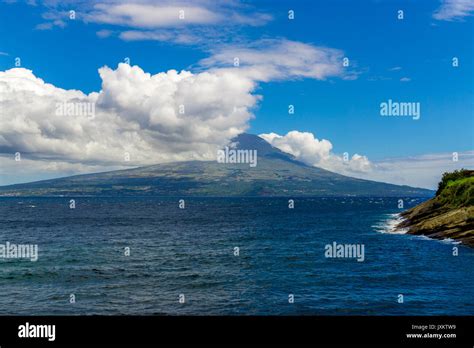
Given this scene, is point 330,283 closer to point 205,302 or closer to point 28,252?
point 205,302

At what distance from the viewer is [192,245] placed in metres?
74.7

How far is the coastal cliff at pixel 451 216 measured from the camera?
66875 millimetres

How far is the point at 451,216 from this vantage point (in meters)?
73.2

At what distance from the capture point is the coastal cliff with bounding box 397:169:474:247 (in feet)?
219

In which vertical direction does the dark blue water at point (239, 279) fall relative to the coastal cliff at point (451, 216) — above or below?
below
